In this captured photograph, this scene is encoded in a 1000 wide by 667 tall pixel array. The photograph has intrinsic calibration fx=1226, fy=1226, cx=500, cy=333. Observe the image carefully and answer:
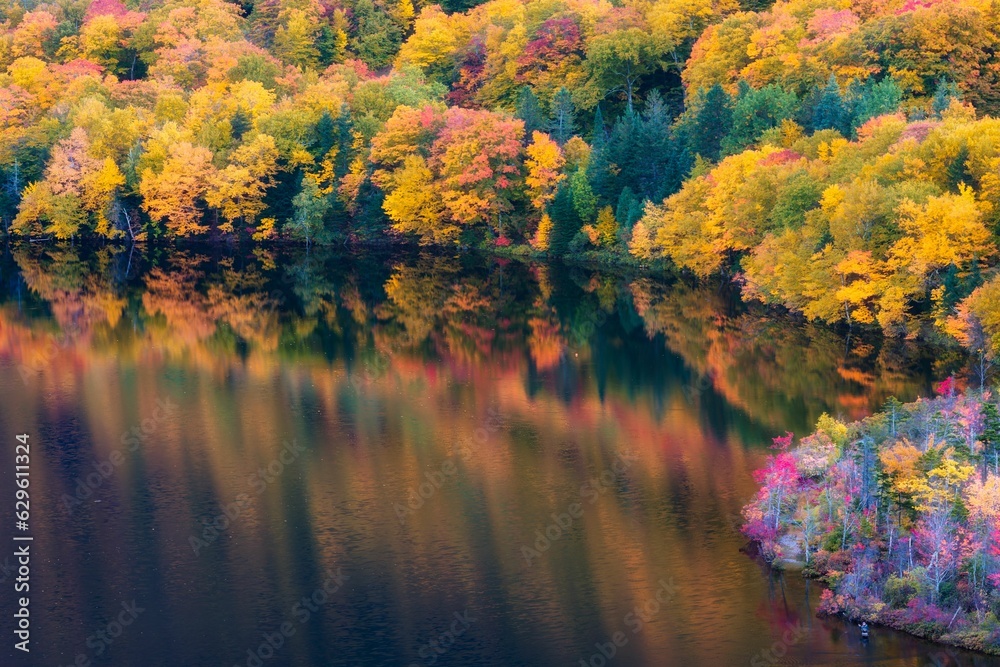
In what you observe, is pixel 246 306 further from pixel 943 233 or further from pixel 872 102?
pixel 872 102

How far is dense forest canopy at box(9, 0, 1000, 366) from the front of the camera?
56531 millimetres

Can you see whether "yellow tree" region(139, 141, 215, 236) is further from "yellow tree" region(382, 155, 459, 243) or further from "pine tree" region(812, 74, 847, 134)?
"pine tree" region(812, 74, 847, 134)

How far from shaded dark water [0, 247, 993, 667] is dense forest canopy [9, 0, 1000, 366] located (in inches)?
200

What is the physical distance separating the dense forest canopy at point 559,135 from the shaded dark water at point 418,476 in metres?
5.07

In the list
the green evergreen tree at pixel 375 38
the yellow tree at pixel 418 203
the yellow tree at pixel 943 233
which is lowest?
the yellow tree at pixel 943 233

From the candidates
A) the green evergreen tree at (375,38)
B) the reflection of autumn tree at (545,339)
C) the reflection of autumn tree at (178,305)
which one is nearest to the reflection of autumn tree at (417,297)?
the reflection of autumn tree at (545,339)

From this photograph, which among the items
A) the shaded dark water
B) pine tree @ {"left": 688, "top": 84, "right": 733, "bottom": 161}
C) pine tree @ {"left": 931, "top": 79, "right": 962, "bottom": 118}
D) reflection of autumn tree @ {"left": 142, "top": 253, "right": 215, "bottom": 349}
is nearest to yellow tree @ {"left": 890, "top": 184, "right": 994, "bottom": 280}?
the shaded dark water

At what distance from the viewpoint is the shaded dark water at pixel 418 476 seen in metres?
27.9

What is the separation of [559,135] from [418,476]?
5968cm

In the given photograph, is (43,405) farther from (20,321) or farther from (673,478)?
(673,478)

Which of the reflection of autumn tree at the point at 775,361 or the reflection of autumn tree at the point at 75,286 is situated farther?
the reflection of autumn tree at the point at 75,286

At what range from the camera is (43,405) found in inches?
1791

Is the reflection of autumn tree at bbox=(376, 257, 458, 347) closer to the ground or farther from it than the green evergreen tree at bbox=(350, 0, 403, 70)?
closer to the ground

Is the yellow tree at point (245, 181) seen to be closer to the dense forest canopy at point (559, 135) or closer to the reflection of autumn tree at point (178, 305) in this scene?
the dense forest canopy at point (559, 135)
